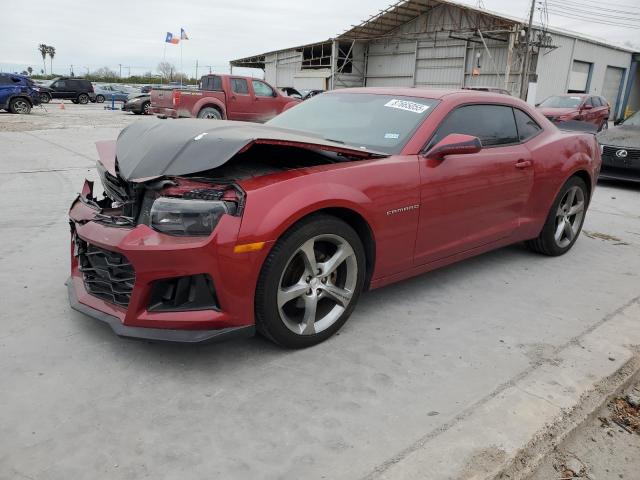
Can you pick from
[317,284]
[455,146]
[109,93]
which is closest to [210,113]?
[455,146]

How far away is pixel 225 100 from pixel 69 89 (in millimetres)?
20552

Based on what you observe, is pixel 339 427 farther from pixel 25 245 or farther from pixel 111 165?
pixel 25 245

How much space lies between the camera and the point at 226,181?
2.64 m

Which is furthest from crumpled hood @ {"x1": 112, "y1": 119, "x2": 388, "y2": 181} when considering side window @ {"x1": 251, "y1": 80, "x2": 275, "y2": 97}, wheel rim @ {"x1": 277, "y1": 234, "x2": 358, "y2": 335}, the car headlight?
side window @ {"x1": 251, "y1": 80, "x2": 275, "y2": 97}

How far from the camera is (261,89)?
16125 mm

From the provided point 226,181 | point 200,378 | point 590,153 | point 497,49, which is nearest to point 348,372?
point 200,378

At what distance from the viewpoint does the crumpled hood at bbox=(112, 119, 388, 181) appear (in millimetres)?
2607

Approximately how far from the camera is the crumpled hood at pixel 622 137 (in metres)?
8.66

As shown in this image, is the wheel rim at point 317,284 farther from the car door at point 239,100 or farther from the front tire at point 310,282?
the car door at point 239,100

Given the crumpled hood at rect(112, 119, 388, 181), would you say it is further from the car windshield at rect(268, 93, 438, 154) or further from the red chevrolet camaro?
the car windshield at rect(268, 93, 438, 154)

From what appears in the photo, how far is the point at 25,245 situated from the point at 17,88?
65.1 feet

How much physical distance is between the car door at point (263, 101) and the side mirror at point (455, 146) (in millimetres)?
13034

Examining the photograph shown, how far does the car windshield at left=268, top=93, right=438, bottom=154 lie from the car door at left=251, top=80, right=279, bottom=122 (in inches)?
474

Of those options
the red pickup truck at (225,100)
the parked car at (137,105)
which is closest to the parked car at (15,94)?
the parked car at (137,105)
